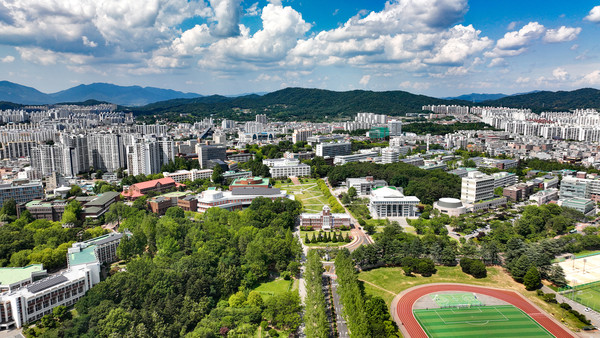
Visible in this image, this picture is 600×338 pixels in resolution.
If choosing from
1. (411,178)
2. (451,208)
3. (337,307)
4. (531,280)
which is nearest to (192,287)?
(337,307)

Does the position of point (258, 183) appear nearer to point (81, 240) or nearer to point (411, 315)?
point (81, 240)

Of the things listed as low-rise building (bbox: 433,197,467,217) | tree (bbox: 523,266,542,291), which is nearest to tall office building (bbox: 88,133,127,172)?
low-rise building (bbox: 433,197,467,217)

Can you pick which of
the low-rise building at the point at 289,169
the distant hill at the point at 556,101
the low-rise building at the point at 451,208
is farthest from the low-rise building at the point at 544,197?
the distant hill at the point at 556,101

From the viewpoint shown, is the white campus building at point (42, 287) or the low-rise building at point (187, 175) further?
the low-rise building at point (187, 175)

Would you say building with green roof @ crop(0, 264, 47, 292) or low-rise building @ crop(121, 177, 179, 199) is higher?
low-rise building @ crop(121, 177, 179, 199)

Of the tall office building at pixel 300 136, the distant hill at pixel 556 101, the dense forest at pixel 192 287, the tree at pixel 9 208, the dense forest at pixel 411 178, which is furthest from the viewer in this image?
the distant hill at pixel 556 101

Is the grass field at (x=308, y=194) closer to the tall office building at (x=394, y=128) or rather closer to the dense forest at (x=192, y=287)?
the dense forest at (x=192, y=287)

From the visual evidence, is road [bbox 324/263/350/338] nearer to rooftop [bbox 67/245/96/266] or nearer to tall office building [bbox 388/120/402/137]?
rooftop [bbox 67/245/96/266]
